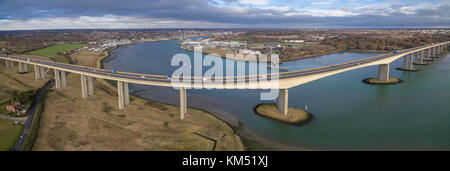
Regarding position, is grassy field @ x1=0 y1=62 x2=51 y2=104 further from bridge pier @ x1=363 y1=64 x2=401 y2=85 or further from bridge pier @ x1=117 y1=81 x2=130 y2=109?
bridge pier @ x1=363 y1=64 x2=401 y2=85

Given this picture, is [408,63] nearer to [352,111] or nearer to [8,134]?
[352,111]

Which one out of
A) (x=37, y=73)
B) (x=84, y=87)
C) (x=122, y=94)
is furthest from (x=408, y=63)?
(x=37, y=73)

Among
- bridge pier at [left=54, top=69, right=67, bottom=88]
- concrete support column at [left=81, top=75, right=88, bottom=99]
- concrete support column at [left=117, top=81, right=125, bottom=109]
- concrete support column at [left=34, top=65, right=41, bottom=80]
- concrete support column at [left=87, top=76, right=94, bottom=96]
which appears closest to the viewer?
concrete support column at [left=117, top=81, right=125, bottom=109]

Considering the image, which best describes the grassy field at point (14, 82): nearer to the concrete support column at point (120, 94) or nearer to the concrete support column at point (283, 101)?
the concrete support column at point (120, 94)

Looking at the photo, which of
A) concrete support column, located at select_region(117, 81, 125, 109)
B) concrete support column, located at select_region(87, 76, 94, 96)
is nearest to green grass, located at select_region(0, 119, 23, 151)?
concrete support column, located at select_region(117, 81, 125, 109)

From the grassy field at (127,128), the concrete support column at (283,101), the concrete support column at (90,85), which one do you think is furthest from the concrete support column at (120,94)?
the concrete support column at (283,101)

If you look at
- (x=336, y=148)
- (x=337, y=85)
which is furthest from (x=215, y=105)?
(x=337, y=85)

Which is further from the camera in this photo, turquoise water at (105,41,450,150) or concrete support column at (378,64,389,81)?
concrete support column at (378,64,389,81)
